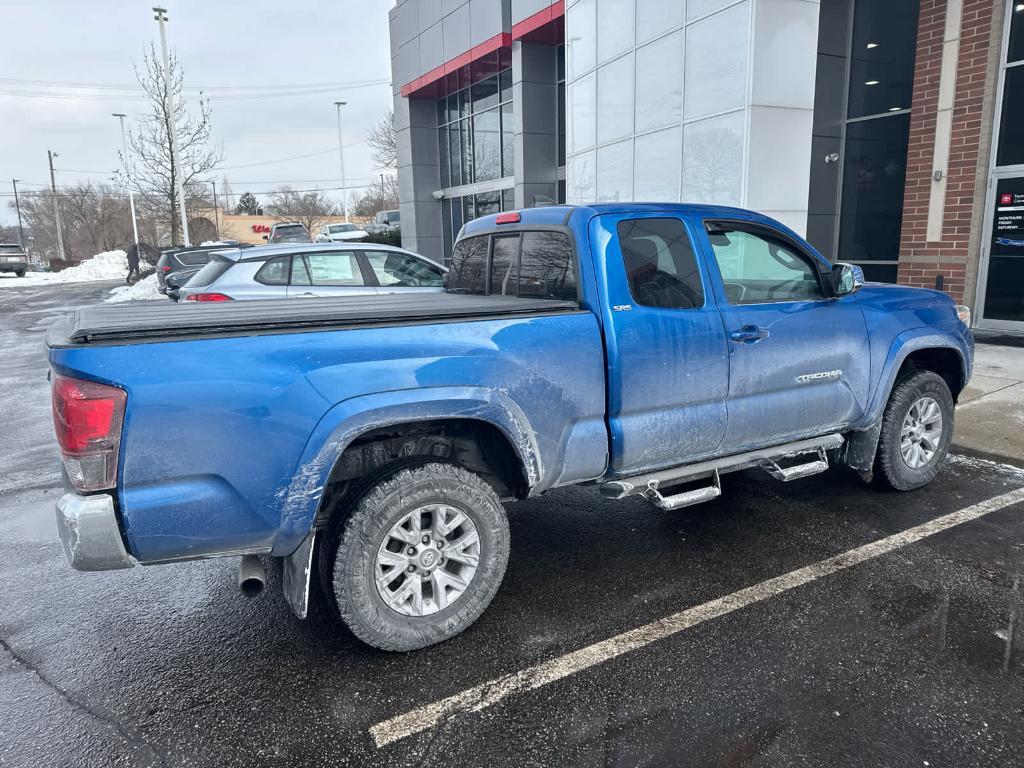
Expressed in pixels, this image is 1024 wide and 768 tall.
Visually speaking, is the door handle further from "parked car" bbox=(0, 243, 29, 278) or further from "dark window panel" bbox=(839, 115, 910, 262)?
"parked car" bbox=(0, 243, 29, 278)

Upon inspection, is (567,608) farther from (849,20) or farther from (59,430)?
(849,20)

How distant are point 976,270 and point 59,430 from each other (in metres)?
11.8

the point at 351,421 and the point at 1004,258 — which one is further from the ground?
the point at 1004,258

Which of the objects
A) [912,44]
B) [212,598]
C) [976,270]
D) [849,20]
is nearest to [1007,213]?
[976,270]

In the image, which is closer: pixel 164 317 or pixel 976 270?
pixel 164 317

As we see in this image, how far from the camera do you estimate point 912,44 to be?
11.1 m

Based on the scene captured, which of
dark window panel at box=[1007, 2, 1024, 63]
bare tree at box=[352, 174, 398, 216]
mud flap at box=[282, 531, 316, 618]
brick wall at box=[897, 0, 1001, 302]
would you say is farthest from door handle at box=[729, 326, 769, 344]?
bare tree at box=[352, 174, 398, 216]

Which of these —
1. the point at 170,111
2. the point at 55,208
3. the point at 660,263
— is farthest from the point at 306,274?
the point at 55,208

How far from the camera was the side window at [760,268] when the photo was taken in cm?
409

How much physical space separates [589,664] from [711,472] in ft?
4.55

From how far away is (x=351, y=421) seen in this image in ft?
9.48

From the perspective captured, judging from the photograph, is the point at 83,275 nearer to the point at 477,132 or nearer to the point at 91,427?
the point at 477,132

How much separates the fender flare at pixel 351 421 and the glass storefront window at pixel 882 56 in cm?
1117

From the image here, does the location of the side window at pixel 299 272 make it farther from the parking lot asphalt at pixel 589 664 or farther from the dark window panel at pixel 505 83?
the dark window panel at pixel 505 83
